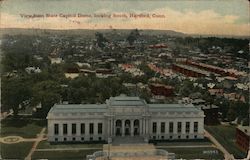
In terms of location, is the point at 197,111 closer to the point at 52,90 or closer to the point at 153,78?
the point at 153,78

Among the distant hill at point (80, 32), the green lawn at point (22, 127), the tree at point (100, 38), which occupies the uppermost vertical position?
the distant hill at point (80, 32)

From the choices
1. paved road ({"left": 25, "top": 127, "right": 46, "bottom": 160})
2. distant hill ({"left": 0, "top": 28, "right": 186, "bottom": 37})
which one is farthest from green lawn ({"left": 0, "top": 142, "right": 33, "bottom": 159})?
distant hill ({"left": 0, "top": 28, "right": 186, "bottom": 37})

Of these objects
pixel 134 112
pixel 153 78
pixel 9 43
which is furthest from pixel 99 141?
pixel 9 43

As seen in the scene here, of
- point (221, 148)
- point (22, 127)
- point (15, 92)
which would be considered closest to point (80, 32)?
point (15, 92)

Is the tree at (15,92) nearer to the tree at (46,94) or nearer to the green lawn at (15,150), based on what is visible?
the tree at (46,94)

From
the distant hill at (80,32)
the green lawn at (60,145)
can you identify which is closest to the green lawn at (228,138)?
the distant hill at (80,32)

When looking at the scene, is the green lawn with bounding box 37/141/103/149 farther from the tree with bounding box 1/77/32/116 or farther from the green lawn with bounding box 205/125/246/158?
the green lawn with bounding box 205/125/246/158

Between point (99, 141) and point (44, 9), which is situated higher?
point (44, 9)
